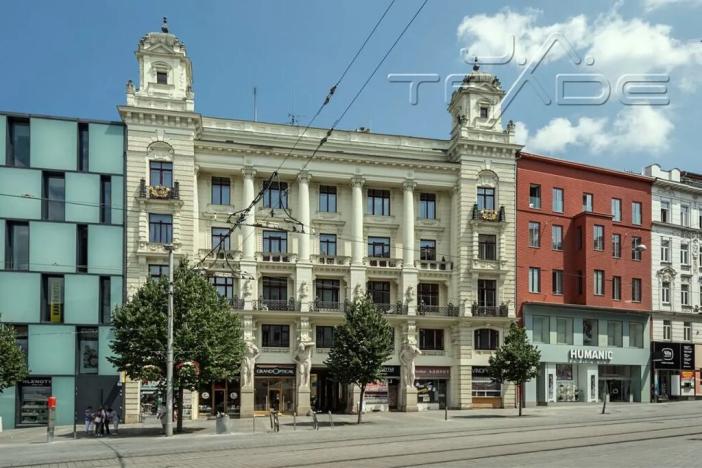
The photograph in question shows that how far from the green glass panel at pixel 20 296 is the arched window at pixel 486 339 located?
97.1ft

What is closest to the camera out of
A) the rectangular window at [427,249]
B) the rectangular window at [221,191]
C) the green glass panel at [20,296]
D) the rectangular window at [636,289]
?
the green glass panel at [20,296]

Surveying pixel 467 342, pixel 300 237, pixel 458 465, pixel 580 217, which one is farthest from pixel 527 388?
pixel 458 465

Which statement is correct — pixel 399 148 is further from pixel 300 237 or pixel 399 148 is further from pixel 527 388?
pixel 527 388

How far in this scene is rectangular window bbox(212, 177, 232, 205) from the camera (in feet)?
158

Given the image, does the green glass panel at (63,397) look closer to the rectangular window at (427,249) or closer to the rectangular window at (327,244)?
the rectangular window at (327,244)

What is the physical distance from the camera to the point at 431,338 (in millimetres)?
50812

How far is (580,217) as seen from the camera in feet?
180

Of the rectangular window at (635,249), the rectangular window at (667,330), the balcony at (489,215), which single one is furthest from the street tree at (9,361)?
the rectangular window at (667,330)

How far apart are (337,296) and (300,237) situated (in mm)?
5033

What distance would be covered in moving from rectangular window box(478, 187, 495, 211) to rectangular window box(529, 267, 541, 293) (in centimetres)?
582

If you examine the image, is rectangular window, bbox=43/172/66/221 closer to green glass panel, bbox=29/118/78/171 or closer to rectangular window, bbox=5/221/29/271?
green glass panel, bbox=29/118/78/171

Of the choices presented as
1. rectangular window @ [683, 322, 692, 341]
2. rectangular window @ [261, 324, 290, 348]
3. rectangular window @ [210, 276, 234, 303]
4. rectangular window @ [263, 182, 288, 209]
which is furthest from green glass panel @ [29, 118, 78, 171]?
rectangular window @ [683, 322, 692, 341]

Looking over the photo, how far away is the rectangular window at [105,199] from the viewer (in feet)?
149

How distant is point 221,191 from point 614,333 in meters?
32.6
